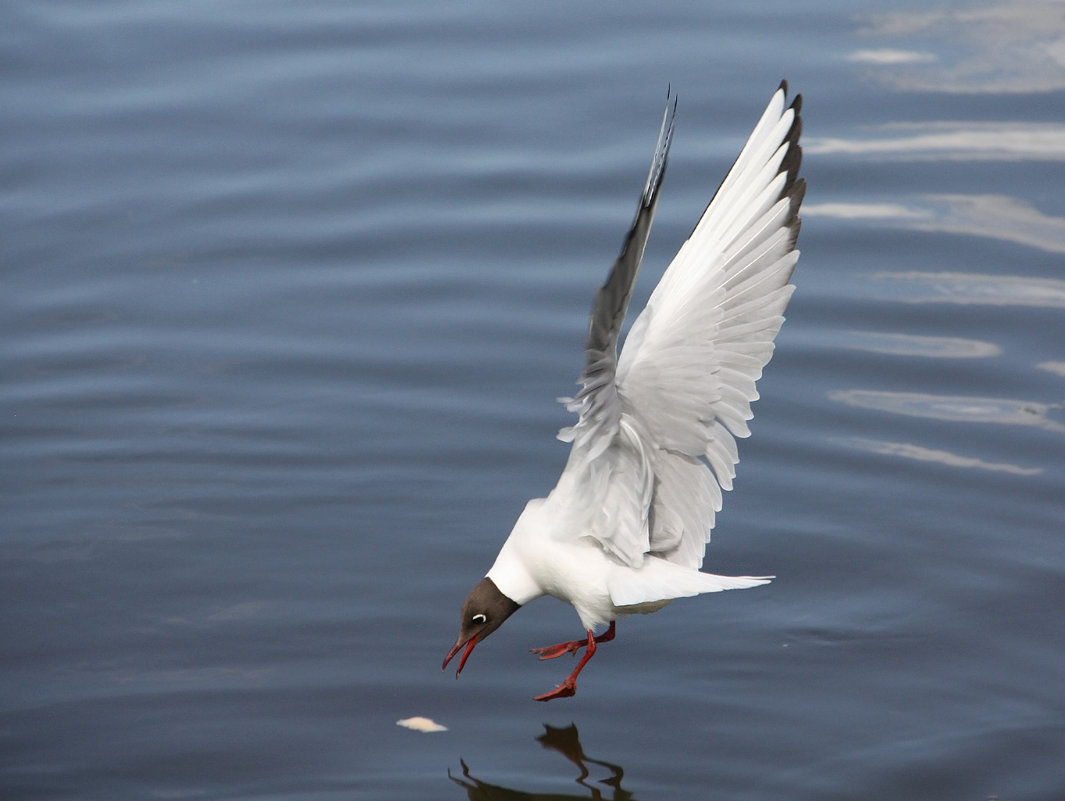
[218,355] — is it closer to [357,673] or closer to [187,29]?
[357,673]

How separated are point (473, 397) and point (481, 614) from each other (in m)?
1.54

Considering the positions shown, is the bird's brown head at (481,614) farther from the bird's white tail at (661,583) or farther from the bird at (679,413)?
the bird's white tail at (661,583)

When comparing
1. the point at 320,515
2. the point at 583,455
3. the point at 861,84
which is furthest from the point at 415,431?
the point at 861,84

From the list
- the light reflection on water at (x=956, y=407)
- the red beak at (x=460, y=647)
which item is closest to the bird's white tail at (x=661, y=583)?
the red beak at (x=460, y=647)

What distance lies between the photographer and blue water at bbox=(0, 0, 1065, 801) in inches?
169

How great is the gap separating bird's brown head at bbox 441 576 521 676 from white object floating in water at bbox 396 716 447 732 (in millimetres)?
205

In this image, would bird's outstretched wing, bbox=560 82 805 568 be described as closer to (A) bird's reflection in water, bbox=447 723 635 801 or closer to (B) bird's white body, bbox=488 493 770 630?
(B) bird's white body, bbox=488 493 770 630

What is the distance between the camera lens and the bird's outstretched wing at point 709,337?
398cm

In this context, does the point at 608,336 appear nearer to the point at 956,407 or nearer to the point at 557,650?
the point at 557,650

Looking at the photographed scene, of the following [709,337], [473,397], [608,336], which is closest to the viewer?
[608,336]

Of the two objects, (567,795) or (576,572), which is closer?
(567,795)

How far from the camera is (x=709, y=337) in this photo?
160 inches

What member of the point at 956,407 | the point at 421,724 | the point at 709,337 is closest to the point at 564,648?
the point at 421,724

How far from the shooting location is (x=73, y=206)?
23.6 ft
